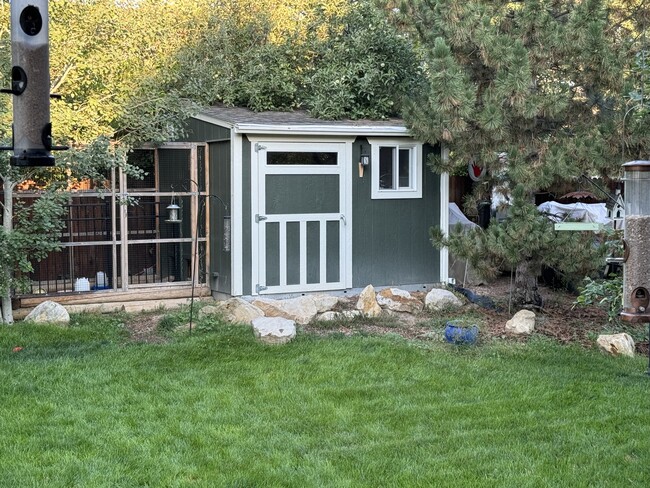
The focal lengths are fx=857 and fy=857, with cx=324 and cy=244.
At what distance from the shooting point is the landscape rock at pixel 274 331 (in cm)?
809

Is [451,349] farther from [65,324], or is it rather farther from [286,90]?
[286,90]

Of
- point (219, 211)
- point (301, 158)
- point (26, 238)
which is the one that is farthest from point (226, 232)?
point (26, 238)

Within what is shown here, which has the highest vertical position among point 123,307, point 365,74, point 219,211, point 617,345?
point 365,74

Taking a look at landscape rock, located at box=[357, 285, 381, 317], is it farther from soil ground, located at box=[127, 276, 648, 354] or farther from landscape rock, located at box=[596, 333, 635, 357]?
landscape rock, located at box=[596, 333, 635, 357]

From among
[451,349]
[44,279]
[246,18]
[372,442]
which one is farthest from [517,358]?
[246,18]

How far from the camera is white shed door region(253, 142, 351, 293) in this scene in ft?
34.8

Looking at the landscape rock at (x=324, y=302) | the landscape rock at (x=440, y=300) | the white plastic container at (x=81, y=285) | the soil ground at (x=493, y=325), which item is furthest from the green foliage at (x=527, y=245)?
the white plastic container at (x=81, y=285)

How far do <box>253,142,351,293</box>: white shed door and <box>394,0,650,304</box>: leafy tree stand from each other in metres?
1.70

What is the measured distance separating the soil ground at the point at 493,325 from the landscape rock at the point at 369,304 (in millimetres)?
199

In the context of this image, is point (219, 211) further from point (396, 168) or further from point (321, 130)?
point (396, 168)

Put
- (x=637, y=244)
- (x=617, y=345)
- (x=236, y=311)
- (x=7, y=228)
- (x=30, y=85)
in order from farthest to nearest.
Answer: (x=236, y=311)
(x=7, y=228)
(x=617, y=345)
(x=637, y=244)
(x=30, y=85)

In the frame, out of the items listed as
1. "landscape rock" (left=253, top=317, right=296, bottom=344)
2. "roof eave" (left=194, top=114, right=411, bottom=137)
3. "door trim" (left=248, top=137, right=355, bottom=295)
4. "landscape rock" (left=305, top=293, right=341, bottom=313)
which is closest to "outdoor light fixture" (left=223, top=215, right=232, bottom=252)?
→ "door trim" (left=248, top=137, right=355, bottom=295)

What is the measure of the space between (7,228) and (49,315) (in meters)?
0.99

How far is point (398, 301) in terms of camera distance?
10.4m
